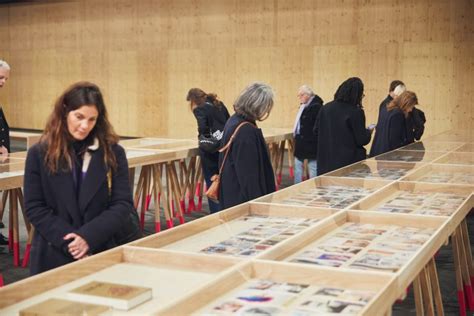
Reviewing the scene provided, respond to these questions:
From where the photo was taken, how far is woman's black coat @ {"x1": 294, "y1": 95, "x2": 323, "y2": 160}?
8328 millimetres

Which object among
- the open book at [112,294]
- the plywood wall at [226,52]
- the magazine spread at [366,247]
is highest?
the plywood wall at [226,52]

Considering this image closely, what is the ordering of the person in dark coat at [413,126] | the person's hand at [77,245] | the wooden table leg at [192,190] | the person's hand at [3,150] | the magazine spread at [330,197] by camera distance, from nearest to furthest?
the person's hand at [77,245] < the magazine spread at [330,197] < the person's hand at [3,150] < the person in dark coat at [413,126] < the wooden table leg at [192,190]

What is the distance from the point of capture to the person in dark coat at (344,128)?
6.14 meters

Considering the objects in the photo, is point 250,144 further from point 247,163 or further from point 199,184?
point 199,184

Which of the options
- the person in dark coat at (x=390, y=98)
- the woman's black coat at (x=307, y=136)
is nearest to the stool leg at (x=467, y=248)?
the person in dark coat at (x=390, y=98)

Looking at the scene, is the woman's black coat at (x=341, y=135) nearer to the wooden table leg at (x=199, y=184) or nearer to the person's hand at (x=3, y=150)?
the wooden table leg at (x=199, y=184)

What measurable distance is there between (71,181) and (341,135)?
12.0 ft

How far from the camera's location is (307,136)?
27.5ft

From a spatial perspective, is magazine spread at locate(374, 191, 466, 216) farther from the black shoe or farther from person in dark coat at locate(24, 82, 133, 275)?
the black shoe

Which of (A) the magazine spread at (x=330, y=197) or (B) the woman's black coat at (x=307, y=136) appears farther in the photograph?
(B) the woman's black coat at (x=307, y=136)

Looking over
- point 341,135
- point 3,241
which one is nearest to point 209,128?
point 341,135

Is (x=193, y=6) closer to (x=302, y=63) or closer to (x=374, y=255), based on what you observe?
(x=302, y=63)

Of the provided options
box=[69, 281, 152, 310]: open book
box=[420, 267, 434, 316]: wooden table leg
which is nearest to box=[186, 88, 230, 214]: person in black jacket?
box=[420, 267, 434, 316]: wooden table leg

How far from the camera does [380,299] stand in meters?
2.25
